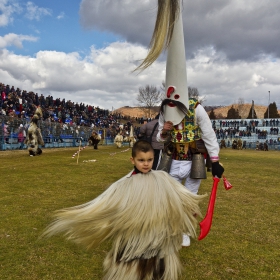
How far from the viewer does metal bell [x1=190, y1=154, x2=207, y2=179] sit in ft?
12.3

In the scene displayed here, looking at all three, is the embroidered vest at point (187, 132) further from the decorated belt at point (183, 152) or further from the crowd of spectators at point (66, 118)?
the crowd of spectators at point (66, 118)

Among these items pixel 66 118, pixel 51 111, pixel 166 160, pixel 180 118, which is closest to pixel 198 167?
pixel 166 160

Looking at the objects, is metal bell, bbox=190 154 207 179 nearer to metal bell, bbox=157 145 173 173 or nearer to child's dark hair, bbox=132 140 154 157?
metal bell, bbox=157 145 173 173

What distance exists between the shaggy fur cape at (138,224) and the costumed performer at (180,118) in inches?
43.8

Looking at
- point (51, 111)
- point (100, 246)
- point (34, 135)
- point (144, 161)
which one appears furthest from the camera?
point (51, 111)

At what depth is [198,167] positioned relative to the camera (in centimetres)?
377

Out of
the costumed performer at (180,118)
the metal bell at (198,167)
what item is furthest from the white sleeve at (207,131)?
the metal bell at (198,167)

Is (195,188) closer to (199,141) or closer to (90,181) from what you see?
(199,141)

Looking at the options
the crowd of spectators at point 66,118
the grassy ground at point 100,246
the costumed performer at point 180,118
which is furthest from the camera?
the crowd of spectators at point 66,118

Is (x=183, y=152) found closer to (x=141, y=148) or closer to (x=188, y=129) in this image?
(x=188, y=129)

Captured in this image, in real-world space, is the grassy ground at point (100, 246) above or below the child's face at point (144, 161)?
below

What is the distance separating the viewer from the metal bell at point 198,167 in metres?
3.75

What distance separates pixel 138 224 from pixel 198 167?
A: 1.49 metres

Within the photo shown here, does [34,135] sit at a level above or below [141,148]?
below
